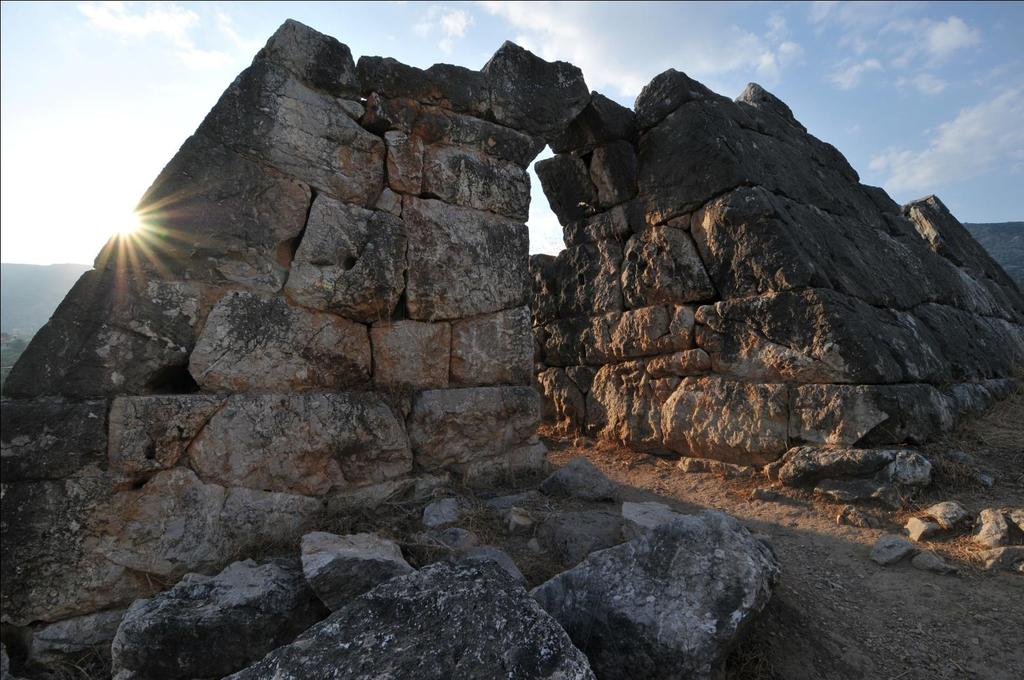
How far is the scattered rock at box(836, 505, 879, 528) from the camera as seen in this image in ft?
12.7

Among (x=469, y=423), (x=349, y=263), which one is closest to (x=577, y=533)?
(x=469, y=423)

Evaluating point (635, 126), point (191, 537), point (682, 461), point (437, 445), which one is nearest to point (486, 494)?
point (437, 445)

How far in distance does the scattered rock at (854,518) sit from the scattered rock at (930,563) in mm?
520

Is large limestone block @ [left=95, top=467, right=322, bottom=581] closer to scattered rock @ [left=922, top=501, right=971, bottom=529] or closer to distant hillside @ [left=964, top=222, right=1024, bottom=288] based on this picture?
scattered rock @ [left=922, top=501, right=971, bottom=529]

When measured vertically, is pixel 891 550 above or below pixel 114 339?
below

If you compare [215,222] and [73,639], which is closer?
[73,639]

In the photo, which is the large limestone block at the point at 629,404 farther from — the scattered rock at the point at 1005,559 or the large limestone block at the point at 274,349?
the large limestone block at the point at 274,349

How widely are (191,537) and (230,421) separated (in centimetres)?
60

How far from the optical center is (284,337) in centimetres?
344

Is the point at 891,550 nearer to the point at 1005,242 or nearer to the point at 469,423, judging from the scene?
the point at 469,423

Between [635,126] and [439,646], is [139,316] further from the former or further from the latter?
[635,126]

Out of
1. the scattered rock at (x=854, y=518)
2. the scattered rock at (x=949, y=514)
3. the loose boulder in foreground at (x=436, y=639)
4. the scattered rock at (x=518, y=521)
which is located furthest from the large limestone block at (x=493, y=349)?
the scattered rock at (x=949, y=514)

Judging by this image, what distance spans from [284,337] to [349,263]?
640mm

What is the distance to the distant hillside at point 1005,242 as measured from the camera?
1327 centimetres
